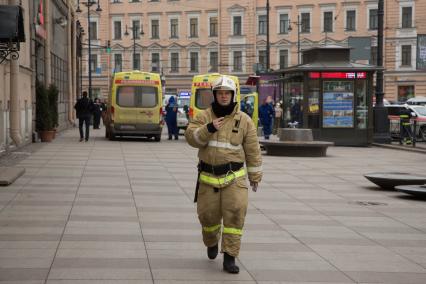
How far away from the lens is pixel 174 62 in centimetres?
7694

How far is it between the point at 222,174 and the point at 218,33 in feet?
226

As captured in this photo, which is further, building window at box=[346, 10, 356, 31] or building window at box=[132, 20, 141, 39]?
building window at box=[132, 20, 141, 39]

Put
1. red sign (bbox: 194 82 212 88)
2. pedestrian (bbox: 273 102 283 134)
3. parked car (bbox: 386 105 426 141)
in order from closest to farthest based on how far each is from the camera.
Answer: red sign (bbox: 194 82 212 88) → parked car (bbox: 386 105 426 141) → pedestrian (bbox: 273 102 283 134)

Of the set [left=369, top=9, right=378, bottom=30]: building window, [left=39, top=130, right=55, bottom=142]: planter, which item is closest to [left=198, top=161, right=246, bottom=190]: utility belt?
[left=39, top=130, right=55, bottom=142]: planter

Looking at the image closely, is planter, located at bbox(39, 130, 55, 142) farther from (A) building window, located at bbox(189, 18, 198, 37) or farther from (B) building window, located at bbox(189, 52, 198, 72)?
(A) building window, located at bbox(189, 18, 198, 37)

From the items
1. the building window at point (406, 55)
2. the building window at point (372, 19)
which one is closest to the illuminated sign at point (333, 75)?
the building window at point (406, 55)

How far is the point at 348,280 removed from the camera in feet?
21.6

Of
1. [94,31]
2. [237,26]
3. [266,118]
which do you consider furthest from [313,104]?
[94,31]

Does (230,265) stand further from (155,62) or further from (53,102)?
(155,62)

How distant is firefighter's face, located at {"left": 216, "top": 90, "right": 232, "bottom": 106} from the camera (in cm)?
691

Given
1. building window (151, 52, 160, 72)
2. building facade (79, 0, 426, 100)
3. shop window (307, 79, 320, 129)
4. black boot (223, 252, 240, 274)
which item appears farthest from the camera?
building window (151, 52, 160, 72)

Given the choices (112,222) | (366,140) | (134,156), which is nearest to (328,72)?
(366,140)

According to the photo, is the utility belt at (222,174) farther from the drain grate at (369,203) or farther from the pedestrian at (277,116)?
the pedestrian at (277,116)

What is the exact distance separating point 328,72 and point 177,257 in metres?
18.8
